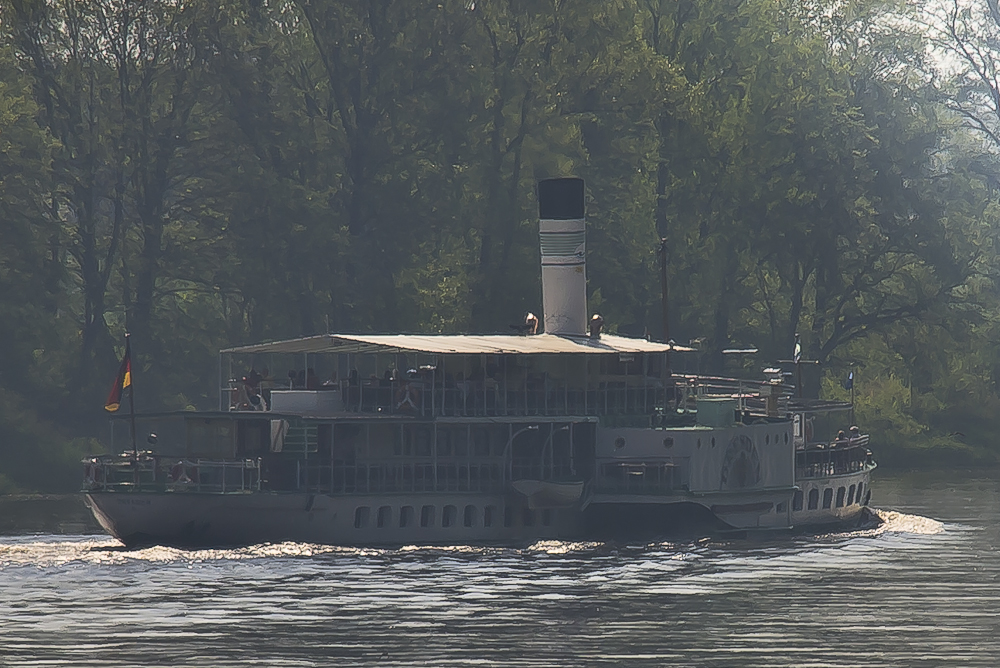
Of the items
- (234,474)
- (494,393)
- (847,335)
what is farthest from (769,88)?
(234,474)

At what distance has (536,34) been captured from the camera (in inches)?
3858

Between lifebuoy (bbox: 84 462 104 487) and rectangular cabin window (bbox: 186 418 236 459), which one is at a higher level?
rectangular cabin window (bbox: 186 418 236 459)

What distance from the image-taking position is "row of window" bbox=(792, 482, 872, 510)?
2702 inches

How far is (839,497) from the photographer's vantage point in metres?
70.4

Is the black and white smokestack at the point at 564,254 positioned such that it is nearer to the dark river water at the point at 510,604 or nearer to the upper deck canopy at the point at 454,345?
the upper deck canopy at the point at 454,345

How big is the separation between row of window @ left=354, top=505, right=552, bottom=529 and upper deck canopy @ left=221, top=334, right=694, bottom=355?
15.4 feet

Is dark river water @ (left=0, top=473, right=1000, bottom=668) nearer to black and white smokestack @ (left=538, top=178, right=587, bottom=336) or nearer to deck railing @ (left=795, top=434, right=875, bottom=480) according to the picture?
deck railing @ (left=795, top=434, right=875, bottom=480)

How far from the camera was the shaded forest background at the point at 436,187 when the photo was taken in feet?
307

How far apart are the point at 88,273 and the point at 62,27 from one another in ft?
36.6

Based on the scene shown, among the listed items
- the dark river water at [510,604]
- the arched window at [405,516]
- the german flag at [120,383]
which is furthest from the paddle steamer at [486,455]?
the german flag at [120,383]

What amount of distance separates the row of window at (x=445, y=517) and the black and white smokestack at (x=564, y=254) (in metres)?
8.67

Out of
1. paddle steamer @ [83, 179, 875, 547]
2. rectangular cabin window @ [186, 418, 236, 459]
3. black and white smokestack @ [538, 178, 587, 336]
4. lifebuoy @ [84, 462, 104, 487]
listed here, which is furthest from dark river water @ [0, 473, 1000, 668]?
black and white smokestack @ [538, 178, 587, 336]

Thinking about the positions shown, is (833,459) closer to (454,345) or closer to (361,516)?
(454,345)

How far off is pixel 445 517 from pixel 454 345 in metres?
5.16
